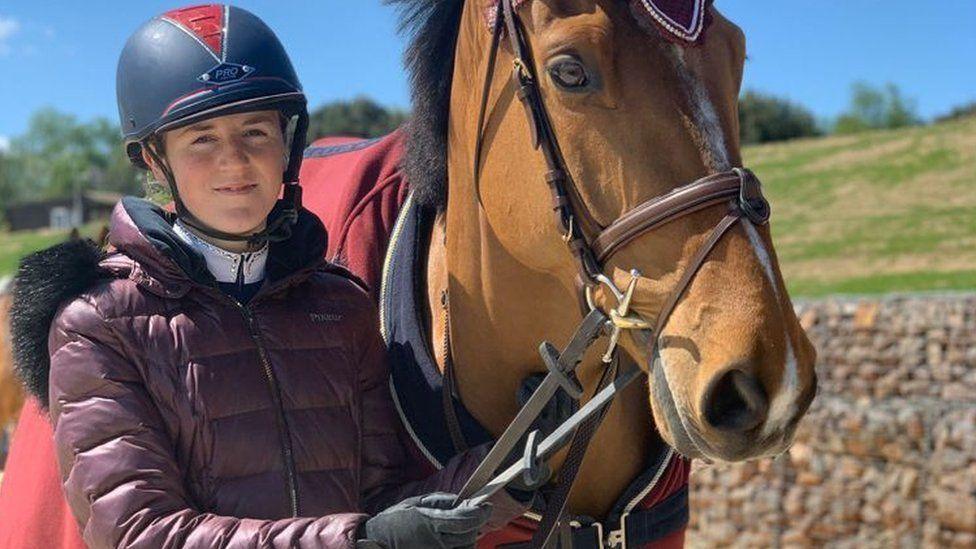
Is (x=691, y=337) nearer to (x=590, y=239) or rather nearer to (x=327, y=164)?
(x=590, y=239)

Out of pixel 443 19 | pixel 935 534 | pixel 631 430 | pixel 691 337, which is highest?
pixel 443 19

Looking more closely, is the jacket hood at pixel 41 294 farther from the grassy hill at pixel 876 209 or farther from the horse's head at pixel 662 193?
the grassy hill at pixel 876 209

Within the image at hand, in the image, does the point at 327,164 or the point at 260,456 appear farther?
the point at 327,164

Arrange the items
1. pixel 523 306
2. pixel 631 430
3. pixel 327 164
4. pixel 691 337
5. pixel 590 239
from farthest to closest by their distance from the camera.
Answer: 1. pixel 327 164
2. pixel 631 430
3. pixel 523 306
4. pixel 590 239
5. pixel 691 337

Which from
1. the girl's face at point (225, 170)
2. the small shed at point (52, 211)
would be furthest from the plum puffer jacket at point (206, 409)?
the small shed at point (52, 211)

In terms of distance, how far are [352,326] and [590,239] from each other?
0.73 meters

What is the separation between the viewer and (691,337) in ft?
6.33

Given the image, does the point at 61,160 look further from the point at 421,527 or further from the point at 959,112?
the point at 421,527

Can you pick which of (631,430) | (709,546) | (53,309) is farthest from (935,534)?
(53,309)

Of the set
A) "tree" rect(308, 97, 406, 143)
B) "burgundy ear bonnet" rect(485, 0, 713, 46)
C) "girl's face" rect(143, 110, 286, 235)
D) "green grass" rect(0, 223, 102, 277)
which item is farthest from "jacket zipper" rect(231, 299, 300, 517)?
"tree" rect(308, 97, 406, 143)

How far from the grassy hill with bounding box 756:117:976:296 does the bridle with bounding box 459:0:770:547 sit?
15191 millimetres

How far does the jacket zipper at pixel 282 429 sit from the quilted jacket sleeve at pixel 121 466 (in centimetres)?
19

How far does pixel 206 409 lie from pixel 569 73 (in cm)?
101

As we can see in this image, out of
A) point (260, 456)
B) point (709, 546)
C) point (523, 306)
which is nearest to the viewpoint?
point (260, 456)
